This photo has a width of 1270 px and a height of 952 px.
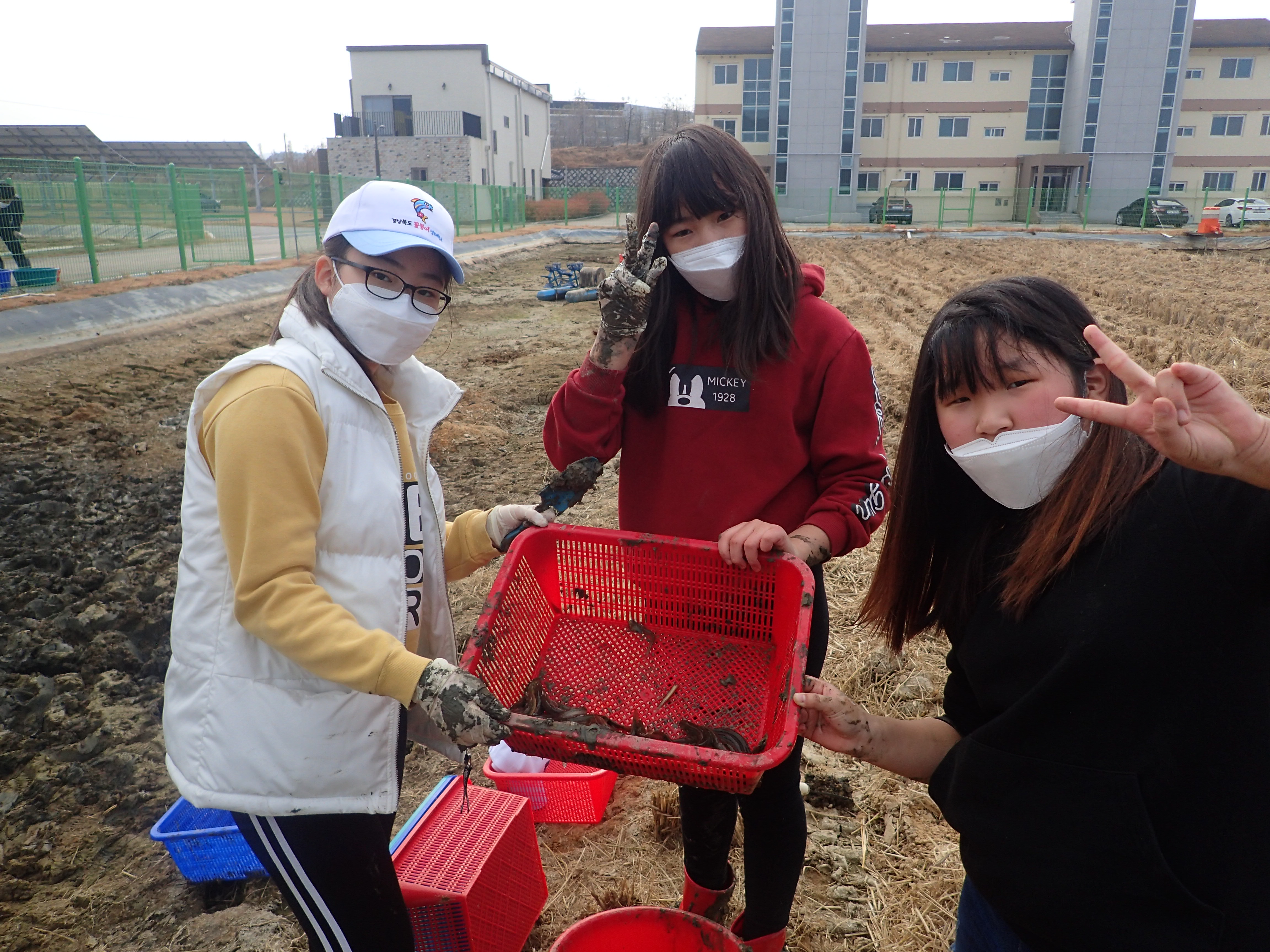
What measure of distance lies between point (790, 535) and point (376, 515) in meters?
0.92

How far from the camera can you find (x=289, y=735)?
1633 millimetres

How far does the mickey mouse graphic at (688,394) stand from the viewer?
6.73ft

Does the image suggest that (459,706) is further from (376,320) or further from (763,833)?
(763,833)

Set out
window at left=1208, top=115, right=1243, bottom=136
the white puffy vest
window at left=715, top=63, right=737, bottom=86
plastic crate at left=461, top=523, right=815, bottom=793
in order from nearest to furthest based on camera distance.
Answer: the white puffy vest, plastic crate at left=461, top=523, right=815, bottom=793, window at left=1208, top=115, right=1243, bottom=136, window at left=715, top=63, right=737, bottom=86

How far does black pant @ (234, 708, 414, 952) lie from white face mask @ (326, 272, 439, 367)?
2.61ft

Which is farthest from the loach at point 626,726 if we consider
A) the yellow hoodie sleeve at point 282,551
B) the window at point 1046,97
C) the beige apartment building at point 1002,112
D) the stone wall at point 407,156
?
the window at point 1046,97

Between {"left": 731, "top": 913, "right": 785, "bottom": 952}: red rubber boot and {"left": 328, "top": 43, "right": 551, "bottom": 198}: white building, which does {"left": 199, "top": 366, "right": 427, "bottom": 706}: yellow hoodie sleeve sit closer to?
{"left": 731, "top": 913, "right": 785, "bottom": 952}: red rubber boot

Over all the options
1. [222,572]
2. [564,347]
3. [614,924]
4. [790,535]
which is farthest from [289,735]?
[564,347]

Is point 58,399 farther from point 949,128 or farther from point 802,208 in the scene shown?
point 949,128

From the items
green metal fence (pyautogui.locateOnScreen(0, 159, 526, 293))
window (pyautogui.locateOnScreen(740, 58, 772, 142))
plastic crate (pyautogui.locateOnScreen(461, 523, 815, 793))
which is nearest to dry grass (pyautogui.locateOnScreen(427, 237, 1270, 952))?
plastic crate (pyautogui.locateOnScreen(461, 523, 815, 793))

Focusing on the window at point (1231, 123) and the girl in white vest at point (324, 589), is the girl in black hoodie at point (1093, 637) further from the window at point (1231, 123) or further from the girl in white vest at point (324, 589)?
the window at point (1231, 123)

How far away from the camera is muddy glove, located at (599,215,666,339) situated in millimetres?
1844

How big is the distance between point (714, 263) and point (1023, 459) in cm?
84

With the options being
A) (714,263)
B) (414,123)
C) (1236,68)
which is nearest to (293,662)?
(714,263)
